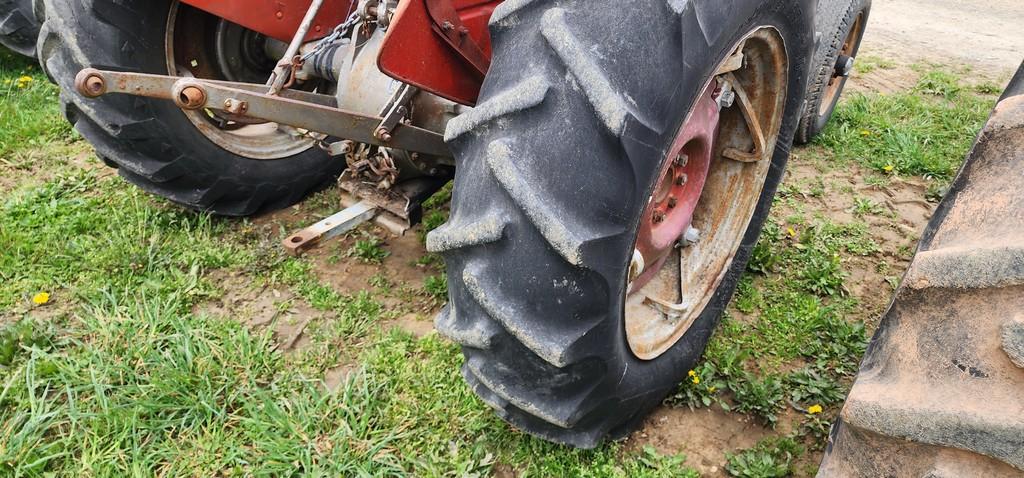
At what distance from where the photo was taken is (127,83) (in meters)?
1.59

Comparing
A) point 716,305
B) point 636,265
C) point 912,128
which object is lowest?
point 716,305

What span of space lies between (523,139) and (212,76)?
1.88 m

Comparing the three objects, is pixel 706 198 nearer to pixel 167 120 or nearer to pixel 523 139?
pixel 523 139

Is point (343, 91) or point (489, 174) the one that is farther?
point (343, 91)

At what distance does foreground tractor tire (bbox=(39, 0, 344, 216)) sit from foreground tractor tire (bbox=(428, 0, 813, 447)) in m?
1.52

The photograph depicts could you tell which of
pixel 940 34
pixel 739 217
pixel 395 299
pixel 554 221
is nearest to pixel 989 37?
pixel 940 34

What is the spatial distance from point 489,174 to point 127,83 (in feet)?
2.95

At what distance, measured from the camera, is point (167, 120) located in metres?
2.46

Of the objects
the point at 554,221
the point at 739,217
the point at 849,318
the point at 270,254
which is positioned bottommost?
the point at 270,254

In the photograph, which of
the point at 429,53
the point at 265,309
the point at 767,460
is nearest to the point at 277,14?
the point at 429,53

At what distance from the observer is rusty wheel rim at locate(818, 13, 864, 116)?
3.73m

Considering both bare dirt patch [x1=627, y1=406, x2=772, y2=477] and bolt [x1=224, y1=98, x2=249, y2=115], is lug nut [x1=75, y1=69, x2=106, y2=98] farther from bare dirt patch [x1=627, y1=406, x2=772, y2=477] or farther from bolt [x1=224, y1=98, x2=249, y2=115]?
bare dirt patch [x1=627, y1=406, x2=772, y2=477]

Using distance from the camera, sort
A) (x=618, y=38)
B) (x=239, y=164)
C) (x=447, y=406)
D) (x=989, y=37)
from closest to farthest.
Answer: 1. (x=618, y=38)
2. (x=447, y=406)
3. (x=239, y=164)
4. (x=989, y=37)

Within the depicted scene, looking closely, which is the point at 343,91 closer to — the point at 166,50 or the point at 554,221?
the point at 166,50
